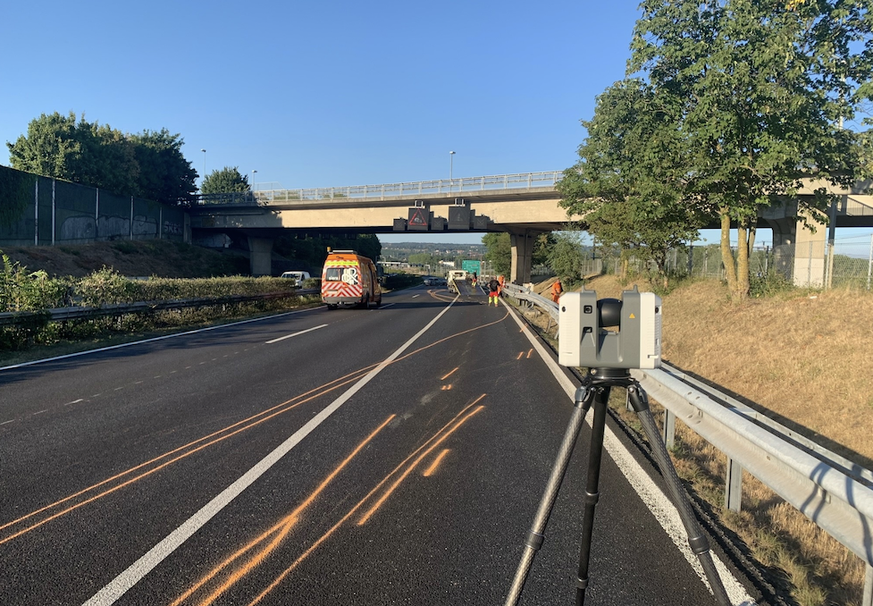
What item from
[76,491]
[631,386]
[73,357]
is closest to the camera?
[631,386]

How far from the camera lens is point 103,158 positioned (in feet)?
170

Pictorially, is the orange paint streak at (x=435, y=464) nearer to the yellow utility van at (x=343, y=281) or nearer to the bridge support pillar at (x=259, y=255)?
the yellow utility van at (x=343, y=281)

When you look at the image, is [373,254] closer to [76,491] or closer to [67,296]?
[67,296]

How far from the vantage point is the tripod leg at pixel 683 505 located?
2.38 metres

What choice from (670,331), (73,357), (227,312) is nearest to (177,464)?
(73,357)

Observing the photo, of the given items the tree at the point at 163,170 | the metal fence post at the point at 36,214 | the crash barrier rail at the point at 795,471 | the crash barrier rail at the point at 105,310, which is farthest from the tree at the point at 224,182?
the crash barrier rail at the point at 795,471

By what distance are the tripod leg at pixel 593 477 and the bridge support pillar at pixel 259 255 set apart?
5565 cm

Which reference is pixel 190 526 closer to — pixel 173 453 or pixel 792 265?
pixel 173 453

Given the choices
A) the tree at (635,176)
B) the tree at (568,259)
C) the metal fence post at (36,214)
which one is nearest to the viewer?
the tree at (635,176)

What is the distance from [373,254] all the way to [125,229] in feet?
218

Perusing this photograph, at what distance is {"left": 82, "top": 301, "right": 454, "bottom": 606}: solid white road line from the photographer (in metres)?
3.03

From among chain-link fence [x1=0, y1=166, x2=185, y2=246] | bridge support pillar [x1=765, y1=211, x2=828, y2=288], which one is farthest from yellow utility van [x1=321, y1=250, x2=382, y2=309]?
chain-link fence [x1=0, y1=166, x2=185, y2=246]

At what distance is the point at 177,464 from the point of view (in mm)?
4996

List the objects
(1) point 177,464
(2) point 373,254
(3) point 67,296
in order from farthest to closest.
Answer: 1. (2) point 373,254
2. (3) point 67,296
3. (1) point 177,464
